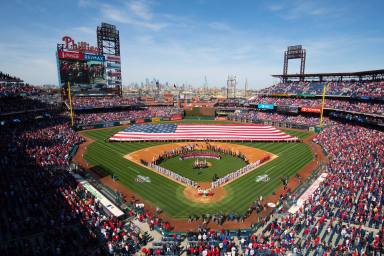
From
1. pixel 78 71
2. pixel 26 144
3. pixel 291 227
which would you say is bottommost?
pixel 291 227

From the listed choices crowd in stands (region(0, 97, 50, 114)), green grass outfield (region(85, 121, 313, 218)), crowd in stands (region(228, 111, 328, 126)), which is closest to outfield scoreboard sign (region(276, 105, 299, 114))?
crowd in stands (region(228, 111, 328, 126))

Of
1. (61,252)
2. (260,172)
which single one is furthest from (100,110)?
(61,252)

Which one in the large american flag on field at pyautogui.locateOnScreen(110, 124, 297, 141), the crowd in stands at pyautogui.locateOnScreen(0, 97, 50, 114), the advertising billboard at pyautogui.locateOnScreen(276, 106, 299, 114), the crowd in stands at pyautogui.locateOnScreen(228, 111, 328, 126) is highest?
the crowd in stands at pyautogui.locateOnScreen(0, 97, 50, 114)

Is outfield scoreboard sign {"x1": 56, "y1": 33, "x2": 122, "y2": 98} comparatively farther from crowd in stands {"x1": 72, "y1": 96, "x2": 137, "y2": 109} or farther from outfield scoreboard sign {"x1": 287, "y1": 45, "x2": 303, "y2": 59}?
outfield scoreboard sign {"x1": 287, "y1": 45, "x2": 303, "y2": 59}

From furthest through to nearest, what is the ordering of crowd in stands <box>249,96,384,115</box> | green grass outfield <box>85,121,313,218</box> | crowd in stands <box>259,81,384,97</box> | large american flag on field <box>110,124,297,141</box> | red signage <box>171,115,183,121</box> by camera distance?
red signage <box>171,115,183,121</box>
crowd in stands <box>259,81,384,97</box>
crowd in stands <box>249,96,384,115</box>
large american flag on field <box>110,124,297,141</box>
green grass outfield <box>85,121,313,218</box>

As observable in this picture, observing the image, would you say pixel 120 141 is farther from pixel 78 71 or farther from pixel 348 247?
pixel 348 247

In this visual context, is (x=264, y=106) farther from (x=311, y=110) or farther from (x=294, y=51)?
(x=294, y=51)

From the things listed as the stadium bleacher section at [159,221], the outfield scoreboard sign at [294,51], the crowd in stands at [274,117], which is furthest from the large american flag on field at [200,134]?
the outfield scoreboard sign at [294,51]
